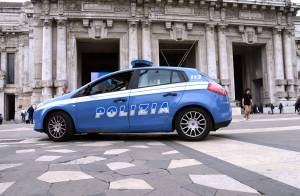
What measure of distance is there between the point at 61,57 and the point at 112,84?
19107mm

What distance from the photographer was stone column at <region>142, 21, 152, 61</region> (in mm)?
26609

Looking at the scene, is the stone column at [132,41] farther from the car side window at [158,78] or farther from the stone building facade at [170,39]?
the car side window at [158,78]

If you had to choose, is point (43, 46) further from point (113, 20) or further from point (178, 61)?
point (178, 61)

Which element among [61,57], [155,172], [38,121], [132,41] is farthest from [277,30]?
[155,172]

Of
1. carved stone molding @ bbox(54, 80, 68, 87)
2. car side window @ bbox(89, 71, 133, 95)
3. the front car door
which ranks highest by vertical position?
carved stone molding @ bbox(54, 80, 68, 87)

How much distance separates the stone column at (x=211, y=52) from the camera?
28.0 meters

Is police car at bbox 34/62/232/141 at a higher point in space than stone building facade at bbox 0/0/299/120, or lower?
lower

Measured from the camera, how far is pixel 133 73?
7.58 m

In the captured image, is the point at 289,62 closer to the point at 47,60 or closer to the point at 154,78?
the point at 47,60

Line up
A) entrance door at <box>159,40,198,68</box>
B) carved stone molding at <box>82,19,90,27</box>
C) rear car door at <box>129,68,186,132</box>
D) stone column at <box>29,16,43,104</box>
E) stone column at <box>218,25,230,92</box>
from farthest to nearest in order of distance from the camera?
entrance door at <box>159,40,198,68</box> → stone column at <box>218,25,230,92</box> → carved stone molding at <box>82,19,90,27</box> → stone column at <box>29,16,43,104</box> → rear car door at <box>129,68,186,132</box>

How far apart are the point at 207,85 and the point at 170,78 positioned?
880 mm

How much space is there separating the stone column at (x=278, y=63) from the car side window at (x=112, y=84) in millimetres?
25829

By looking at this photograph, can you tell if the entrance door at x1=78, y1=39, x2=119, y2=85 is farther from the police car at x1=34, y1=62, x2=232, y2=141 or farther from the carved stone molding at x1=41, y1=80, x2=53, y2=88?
the police car at x1=34, y1=62, x2=232, y2=141

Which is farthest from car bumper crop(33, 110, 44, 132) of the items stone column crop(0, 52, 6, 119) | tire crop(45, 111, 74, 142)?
stone column crop(0, 52, 6, 119)
